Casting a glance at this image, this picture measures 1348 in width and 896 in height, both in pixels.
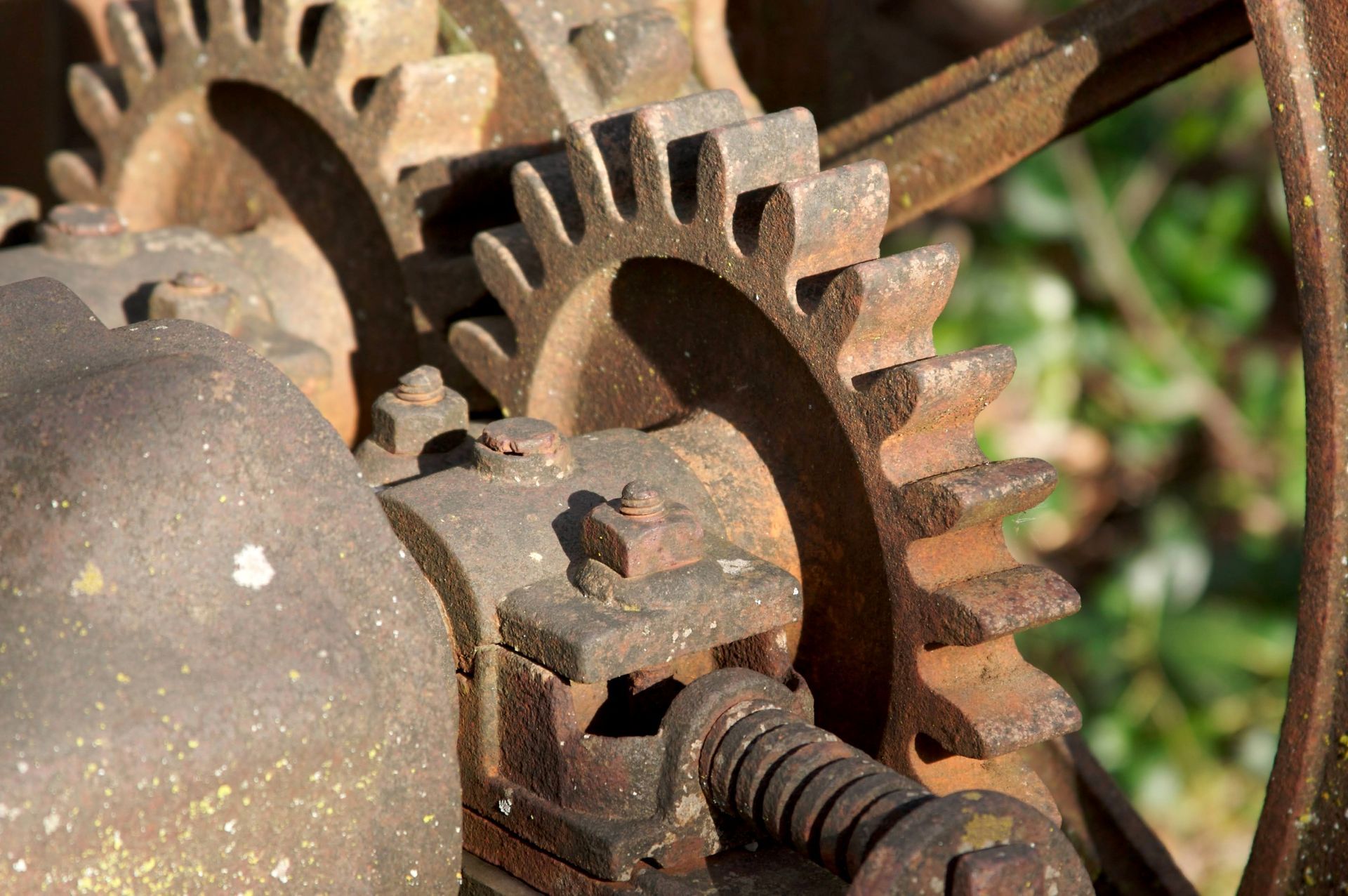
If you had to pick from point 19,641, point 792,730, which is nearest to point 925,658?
point 792,730

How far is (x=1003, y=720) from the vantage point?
1729mm

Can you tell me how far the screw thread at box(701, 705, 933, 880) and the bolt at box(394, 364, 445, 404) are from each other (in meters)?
0.59

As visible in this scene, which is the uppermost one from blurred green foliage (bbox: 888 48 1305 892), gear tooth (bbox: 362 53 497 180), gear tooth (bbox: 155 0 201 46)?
Answer: gear tooth (bbox: 155 0 201 46)

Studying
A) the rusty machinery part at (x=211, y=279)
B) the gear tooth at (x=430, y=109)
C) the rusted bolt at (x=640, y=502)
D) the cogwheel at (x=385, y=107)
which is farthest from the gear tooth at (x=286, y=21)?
the rusted bolt at (x=640, y=502)

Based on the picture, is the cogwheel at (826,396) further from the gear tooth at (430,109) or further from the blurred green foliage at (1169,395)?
the blurred green foliage at (1169,395)

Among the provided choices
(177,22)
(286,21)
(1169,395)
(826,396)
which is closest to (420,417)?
(826,396)

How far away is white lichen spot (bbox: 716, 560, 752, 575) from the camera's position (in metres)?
1.67

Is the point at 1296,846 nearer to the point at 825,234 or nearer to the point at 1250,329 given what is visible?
the point at 825,234

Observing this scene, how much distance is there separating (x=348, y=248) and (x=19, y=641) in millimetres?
1410

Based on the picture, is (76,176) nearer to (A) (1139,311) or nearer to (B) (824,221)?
(B) (824,221)

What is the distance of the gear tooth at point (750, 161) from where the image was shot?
1.82 metres

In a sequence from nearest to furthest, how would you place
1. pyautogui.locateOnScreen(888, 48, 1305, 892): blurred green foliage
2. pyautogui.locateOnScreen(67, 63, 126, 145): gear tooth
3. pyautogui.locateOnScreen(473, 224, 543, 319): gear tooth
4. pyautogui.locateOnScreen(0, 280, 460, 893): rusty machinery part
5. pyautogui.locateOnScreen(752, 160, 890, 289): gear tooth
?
pyautogui.locateOnScreen(0, 280, 460, 893): rusty machinery part → pyautogui.locateOnScreen(752, 160, 890, 289): gear tooth → pyautogui.locateOnScreen(473, 224, 543, 319): gear tooth → pyautogui.locateOnScreen(67, 63, 126, 145): gear tooth → pyautogui.locateOnScreen(888, 48, 1305, 892): blurred green foliage

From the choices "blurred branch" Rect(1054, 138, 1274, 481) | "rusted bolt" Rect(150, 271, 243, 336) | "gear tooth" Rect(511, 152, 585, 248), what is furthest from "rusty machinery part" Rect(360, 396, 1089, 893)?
"blurred branch" Rect(1054, 138, 1274, 481)

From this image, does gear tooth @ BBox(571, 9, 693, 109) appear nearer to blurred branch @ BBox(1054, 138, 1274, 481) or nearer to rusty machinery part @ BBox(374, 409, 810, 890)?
rusty machinery part @ BBox(374, 409, 810, 890)
